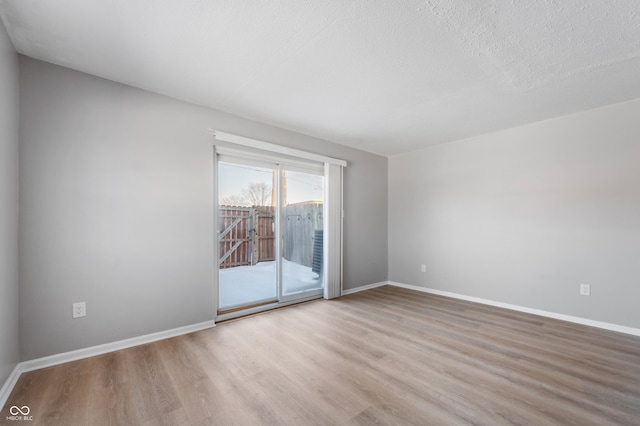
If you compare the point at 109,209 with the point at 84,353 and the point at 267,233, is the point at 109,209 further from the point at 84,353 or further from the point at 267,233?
the point at 267,233

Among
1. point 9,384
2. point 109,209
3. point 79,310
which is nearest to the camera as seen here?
point 9,384

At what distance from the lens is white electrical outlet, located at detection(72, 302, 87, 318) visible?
225 centimetres

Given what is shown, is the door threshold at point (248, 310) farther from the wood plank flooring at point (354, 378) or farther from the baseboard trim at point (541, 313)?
the baseboard trim at point (541, 313)

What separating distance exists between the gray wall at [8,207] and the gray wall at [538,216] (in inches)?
188

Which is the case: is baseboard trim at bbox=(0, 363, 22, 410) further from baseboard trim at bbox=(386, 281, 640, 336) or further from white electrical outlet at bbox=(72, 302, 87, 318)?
baseboard trim at bbox=(386, 281, 640, 336)

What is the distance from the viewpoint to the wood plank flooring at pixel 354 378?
162 cm

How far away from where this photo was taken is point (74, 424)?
1529mm

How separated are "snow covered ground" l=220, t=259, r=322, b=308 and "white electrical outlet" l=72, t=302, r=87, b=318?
1272 millimetres

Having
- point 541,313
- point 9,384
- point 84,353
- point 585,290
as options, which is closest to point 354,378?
point 84,353

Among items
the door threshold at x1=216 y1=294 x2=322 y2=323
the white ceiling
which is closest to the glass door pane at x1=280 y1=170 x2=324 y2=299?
the door threshold at x1=216 y1=294 x2=322 y2=323

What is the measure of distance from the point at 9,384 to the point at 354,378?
2396mm

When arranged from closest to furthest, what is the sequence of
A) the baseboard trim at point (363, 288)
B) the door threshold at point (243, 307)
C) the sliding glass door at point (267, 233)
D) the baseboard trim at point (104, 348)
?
the baseboard trim at point (104, 348) → the door threshold at point (243, 307) → the sliding glass door at point (267, 233) → the baseboard trim at point (363, 288)

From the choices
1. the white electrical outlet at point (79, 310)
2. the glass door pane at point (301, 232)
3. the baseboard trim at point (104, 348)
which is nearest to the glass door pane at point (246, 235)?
the glass door pane at point (301, 232)

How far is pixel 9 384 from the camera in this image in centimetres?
182
